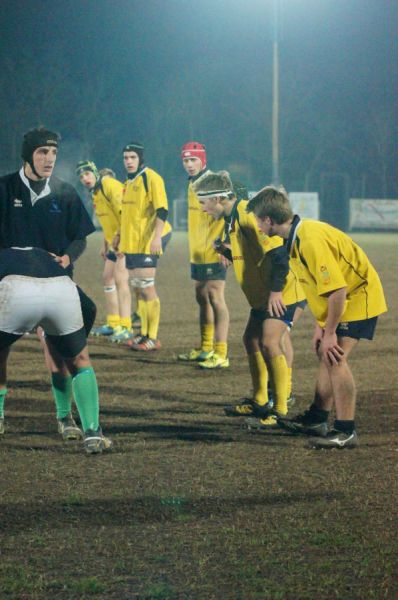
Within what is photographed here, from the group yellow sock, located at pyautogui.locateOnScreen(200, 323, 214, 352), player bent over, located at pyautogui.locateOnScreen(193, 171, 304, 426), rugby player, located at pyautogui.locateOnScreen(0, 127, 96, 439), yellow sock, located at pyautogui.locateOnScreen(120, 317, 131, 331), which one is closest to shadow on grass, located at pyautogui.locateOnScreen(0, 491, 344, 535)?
rugby player, located at pyautogui.locateOnScreen(0, 127, 96, 439)

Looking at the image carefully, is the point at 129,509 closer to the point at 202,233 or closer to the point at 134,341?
the point at 202,233

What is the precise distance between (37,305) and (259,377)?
2.41 meters

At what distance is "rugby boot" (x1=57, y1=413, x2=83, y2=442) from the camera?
7.36 m

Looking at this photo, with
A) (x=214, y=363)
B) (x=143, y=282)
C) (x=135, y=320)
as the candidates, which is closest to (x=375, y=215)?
(x=135, y=320)

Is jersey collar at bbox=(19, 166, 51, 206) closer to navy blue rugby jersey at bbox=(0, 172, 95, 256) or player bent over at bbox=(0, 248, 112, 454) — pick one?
navy blue rugby jersey at bbox=(0, 172, 95, 256)

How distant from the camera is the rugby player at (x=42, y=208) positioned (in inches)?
264

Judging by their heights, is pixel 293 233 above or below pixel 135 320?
above

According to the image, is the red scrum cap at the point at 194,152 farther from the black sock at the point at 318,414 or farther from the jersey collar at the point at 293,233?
the jersey collar at the point at 293,233

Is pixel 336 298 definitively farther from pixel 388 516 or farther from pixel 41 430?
pixel 41 430

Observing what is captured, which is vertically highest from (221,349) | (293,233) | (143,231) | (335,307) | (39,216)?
(39,216)

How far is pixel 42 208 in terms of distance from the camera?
6773mm

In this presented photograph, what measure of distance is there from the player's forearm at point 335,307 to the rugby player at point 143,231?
18.7 ft

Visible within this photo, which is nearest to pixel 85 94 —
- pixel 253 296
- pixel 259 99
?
pixel 259 99

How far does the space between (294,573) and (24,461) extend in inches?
106
